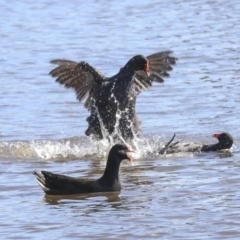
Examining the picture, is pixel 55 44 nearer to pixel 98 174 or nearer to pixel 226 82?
pixel 226 82

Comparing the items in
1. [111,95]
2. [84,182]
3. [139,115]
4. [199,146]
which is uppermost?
[111,95]

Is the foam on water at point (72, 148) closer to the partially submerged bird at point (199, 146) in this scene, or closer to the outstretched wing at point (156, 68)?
the partially submerged bird at point (199, 146)

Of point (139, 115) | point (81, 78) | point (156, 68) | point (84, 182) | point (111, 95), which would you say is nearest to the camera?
point (84, 182)

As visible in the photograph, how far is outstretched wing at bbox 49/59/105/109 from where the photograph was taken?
41.6ft

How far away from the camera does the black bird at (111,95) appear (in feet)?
40.7

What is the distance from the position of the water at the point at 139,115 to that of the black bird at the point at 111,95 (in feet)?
0.78

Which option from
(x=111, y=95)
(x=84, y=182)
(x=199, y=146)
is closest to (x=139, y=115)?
(x=111, y=95)

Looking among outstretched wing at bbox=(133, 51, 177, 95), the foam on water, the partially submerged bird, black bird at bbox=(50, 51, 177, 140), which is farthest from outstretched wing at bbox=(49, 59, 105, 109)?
the partially submerged bird

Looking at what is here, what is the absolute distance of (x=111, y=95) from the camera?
12.4 meters

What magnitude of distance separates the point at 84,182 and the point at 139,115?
463 cm

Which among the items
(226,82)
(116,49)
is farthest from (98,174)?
(116,49)

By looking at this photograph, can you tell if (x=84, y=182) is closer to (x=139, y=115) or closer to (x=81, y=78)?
(x=81, y=78)

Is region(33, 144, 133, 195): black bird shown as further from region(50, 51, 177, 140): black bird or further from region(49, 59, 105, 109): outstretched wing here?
region(49, 59, 105, 109): outstretched wing

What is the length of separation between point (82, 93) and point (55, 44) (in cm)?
824
